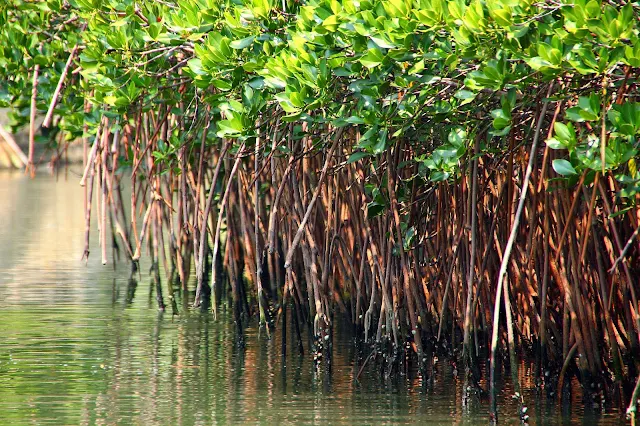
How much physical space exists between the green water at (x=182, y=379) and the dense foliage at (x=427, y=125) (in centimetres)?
28

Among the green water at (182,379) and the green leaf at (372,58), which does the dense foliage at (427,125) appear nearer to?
the green leaf at (372,58)

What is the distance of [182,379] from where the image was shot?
19.2 feet

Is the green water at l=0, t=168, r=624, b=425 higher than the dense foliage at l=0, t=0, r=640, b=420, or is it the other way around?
the dense foliage at l=0, t=0, r=640, b=420

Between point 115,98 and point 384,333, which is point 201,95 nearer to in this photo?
point 115,98

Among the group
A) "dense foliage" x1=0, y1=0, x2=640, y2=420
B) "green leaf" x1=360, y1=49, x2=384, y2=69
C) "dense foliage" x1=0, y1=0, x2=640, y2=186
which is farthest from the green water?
"green leaf" x1=360, y1=49, x2=384, y2=69

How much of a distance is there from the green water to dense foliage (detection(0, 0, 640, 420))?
285 millimetres

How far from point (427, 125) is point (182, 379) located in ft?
6.12

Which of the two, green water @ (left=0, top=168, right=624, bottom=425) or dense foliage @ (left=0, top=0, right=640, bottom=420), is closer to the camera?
dense foliage @ (left=0, top=0, right=640, bottom=420)

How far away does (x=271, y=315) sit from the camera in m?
7.65

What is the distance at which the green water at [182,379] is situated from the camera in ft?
16.7

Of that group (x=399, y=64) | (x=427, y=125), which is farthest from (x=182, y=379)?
(x=399, y=64)

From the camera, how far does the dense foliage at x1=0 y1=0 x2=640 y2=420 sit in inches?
164

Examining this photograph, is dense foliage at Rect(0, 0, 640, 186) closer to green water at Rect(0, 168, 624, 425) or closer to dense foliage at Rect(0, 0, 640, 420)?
dense foliage at Rect(0, 0, 640, 420)

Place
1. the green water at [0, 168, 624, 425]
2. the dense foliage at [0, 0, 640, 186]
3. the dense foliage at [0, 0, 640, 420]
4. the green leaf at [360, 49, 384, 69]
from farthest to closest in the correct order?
the green water at [0, 168, 624, 425], the green leaf at [360, 49, 384, 69], the dense foliage at [0, 0, 640, 420], the dense foliage at [0, 0, 640, 186]
